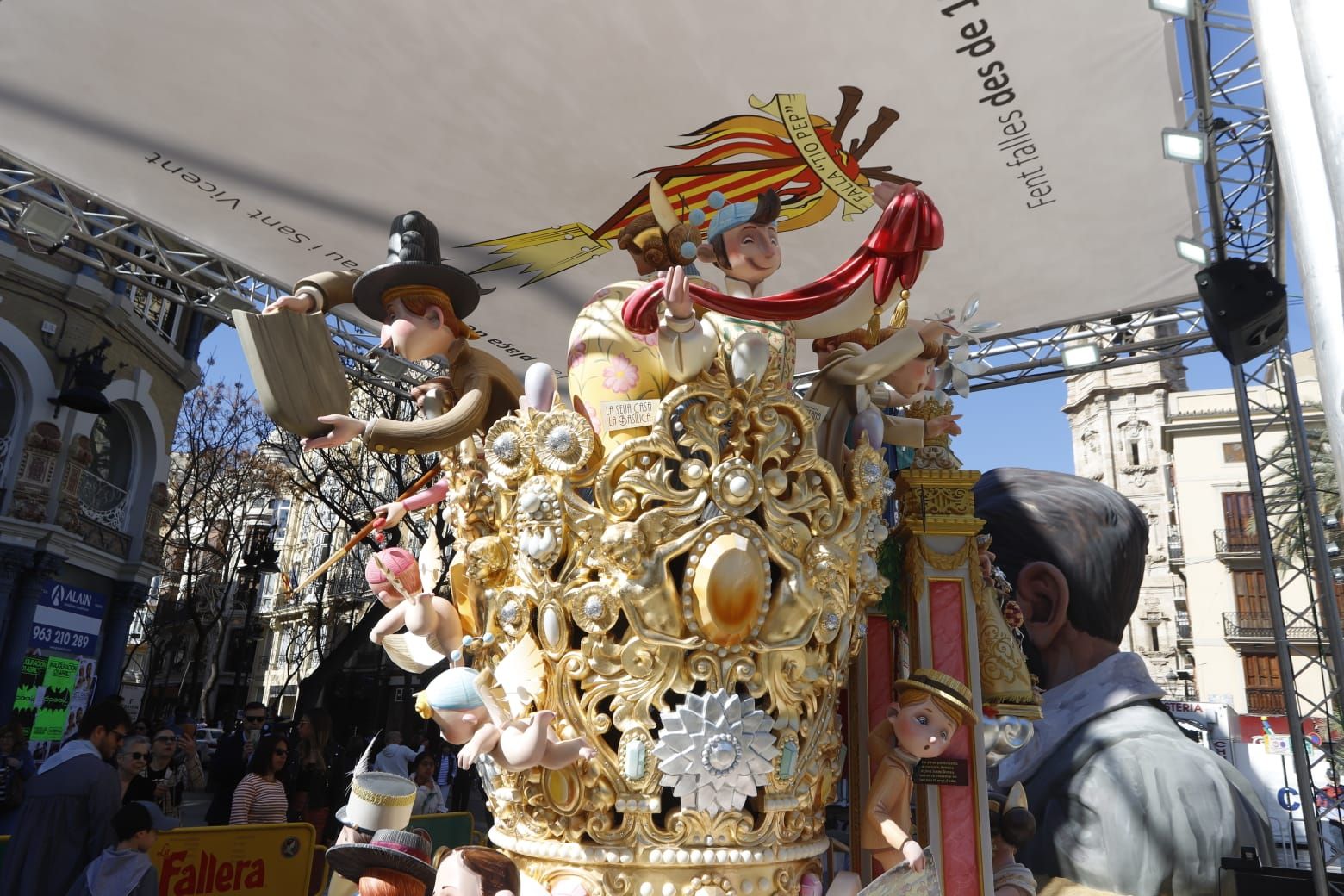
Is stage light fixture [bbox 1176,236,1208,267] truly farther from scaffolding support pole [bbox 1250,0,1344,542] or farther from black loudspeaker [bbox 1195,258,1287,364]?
scaffolding support pole [bbox 1250,0,1344,542]

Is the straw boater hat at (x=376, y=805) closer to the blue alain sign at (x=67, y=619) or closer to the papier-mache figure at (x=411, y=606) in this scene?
the papier-mache figure at (x=411, y=606)

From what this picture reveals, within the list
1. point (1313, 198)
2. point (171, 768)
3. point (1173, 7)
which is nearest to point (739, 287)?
point (1313, 198)

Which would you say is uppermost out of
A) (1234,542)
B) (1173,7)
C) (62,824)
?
(1234,542)

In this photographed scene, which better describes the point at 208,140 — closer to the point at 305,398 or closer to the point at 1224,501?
the point at 305,398

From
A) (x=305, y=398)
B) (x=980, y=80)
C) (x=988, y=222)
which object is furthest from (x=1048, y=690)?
(x=305, y=398)

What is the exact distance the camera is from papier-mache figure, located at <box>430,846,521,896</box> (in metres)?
2.77

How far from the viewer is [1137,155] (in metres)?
5.93

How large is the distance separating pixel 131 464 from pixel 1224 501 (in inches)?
1077

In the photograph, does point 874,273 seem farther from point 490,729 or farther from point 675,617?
point 490,729

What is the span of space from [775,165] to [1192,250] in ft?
10.9

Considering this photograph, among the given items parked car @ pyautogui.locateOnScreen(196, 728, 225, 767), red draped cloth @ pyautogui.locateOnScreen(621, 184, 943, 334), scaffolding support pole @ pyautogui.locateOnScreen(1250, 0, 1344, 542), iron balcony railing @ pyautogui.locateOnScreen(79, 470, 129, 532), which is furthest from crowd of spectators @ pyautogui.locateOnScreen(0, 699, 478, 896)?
parked car @ pyautogui.locateOnScreen(196, 728, 225, 767)

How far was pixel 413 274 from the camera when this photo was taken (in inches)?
135

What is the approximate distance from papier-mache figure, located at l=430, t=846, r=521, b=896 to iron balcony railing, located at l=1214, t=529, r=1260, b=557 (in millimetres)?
27982

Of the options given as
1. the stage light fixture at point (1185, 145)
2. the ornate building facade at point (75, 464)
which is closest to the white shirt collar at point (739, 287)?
the stage light fixture at point (1185, 145)
